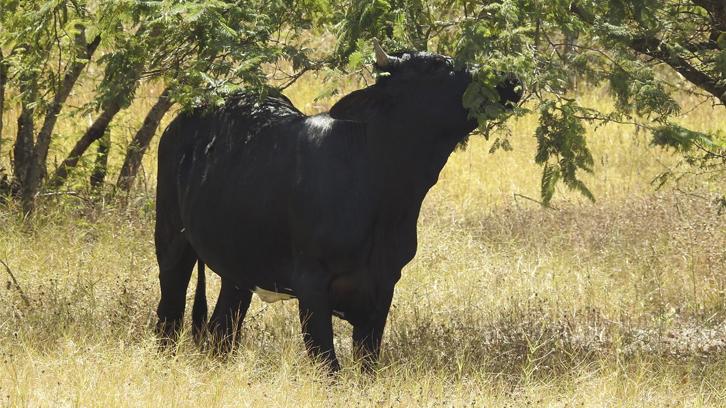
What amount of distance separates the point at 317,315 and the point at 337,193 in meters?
0.66

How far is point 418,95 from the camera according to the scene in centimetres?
494

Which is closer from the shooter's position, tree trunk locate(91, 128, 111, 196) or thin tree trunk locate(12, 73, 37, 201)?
thin tree trunk locate(12, 73, 37, 201)

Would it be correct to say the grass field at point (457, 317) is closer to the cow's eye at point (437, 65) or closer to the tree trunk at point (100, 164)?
the tree trunk at point (100, 164)

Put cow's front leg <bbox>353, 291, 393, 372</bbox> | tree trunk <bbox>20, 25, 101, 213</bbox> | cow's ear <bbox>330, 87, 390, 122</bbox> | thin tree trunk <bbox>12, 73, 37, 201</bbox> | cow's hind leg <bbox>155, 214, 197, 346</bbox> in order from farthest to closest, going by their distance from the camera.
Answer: thin tree trunk <bbox>12, 73, 37, 201</bbox>, tree trunk <bbox>20, 25, 101, 213</bbox>, cow's hind leg <bbox>155, 214, 197, 346</bbox>, cow's front leg <bbox>353, 291, 393, 372</bbox>, cow's ear <bbox>330, 87, 390, 122</bbox>

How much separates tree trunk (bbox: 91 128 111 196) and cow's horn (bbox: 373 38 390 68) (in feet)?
19.2

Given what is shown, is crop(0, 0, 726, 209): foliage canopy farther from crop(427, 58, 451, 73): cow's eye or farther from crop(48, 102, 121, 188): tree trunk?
crop(48, 102, 121, 188): tree trunk

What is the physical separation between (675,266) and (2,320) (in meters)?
5.78

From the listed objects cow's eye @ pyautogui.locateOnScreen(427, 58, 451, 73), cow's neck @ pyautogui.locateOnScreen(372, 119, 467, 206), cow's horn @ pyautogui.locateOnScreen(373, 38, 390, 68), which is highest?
cow's horn @ pyautogui.locateOnScreen(373, 38, 390, 68)

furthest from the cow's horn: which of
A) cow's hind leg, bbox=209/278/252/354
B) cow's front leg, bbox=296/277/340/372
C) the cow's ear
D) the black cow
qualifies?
cow's hind leg, bbox=209/278/252/354

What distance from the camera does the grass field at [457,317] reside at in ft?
15.8

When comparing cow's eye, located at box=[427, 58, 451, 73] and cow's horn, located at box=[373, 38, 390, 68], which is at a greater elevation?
cow's horn, located at box=[373, 38, 390, 68]

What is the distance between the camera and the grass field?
15.8 feet

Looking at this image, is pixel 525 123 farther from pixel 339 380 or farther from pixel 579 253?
pixel 339 380

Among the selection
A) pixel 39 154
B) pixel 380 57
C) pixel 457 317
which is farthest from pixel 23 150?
pixel 380 57
